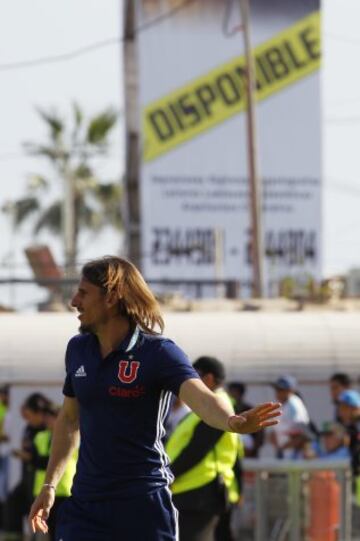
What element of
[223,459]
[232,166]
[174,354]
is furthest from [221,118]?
[174,354]

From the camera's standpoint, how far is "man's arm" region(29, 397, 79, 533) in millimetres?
6918

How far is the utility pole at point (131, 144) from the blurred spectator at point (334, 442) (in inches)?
1213

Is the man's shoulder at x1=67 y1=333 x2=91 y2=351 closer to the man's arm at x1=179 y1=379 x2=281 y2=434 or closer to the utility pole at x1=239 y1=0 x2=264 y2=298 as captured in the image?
the man's arm at x1=179 y1=379 x2=281 y2=434

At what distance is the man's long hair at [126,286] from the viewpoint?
6680 millimetres

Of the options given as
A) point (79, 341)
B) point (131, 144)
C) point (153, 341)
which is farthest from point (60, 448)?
point (131, 144)

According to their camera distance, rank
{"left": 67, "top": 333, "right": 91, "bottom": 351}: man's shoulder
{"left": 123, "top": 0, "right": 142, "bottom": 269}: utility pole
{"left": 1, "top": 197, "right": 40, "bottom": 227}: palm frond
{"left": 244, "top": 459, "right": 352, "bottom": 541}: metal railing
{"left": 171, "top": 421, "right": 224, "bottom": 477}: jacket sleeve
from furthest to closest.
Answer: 1. {"left": 1, "top": 197, "right": 40, "bottom": 227}: palm frond
2. {"left": 123, "top": 0, "right": 142, "bottom": 269}: utility pole
3. {"left": 244, "top": 459, "right": 352, "bottom": 541}: metal railing
4. {"left": 171, "top": 421, "right": 224, "bottom": 477}: jacket sleeve
5. {"left": 67, "top": 333, "right": 91, "bottom": 351}: man's shoulder

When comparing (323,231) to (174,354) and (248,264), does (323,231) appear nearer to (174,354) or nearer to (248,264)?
(248,264)

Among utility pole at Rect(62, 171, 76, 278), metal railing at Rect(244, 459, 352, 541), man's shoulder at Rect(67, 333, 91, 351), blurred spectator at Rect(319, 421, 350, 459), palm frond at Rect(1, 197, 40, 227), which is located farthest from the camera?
palm frond at Rect(1, 197, 40, 227)

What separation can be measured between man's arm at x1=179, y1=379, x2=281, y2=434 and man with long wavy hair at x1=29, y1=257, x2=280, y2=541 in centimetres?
5

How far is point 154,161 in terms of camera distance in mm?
43938

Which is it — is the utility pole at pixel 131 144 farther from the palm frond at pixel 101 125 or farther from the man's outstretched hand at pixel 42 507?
the man's outstretched hand at pixel 42 507

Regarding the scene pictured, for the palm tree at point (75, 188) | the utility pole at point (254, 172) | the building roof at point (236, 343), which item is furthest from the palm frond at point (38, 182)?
the building roof at point (236, 343)

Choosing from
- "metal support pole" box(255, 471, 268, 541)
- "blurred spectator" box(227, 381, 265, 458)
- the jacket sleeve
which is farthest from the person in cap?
the jacket sleeve

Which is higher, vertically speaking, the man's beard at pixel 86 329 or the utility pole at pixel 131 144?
the utility pole at pixel 131 144
